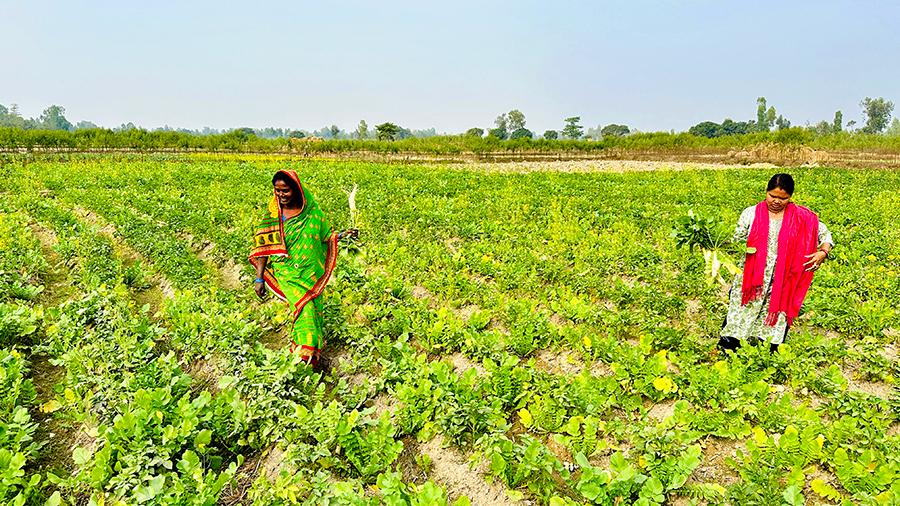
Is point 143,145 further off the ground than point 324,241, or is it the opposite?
point 143,145

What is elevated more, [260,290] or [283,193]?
[283,193]

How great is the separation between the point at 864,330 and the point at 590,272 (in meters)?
3.17

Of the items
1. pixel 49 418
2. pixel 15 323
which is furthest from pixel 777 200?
pixel 15 323

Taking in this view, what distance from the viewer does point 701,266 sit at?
7332mm

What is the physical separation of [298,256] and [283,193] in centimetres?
59

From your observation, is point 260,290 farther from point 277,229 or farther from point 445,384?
point 445,384

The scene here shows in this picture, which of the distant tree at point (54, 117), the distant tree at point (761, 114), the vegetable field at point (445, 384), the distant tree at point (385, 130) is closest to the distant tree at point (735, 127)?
the distant tree at point (761, 114)

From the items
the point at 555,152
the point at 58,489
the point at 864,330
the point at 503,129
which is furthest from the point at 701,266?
the point at 503,129

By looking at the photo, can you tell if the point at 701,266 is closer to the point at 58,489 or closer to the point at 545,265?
the point at 545,265

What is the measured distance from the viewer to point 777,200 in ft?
13.5

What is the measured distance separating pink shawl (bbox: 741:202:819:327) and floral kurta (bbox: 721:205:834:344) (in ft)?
0.20

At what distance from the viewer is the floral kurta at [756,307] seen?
4.26 meters

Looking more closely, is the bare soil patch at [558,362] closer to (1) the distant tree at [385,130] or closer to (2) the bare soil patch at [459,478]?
(2) the bare soil patch at [459,478]

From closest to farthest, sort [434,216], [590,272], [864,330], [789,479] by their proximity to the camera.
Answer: [789,479]
[864,330]
[590,272]
[434,216]
